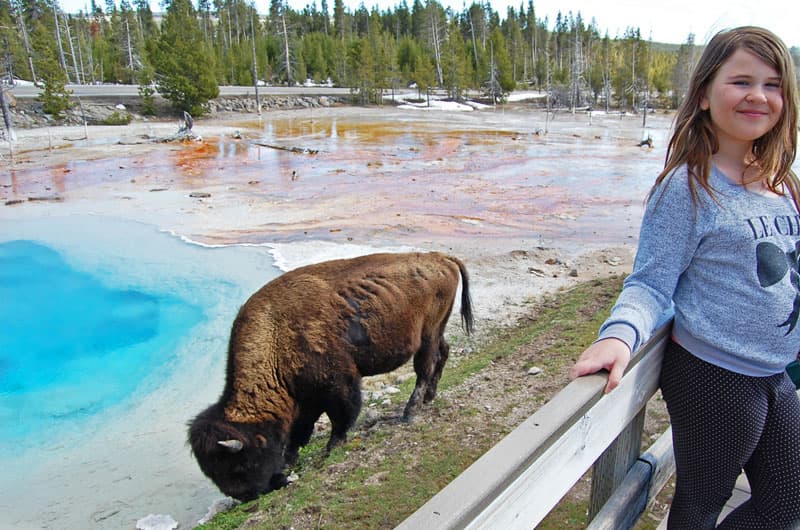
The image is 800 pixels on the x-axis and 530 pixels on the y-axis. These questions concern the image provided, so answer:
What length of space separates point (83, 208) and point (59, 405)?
11.4 metres

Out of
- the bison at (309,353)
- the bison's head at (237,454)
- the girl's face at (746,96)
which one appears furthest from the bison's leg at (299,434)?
the girl's face at (746,96)

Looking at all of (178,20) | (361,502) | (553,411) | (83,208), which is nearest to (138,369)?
(361,502)

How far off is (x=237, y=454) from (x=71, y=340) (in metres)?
5.88

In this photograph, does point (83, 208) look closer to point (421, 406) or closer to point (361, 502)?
point (421, 406)

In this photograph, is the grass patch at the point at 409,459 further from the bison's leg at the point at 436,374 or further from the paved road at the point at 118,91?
the paved road at the point at 118,91

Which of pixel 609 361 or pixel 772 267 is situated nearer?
pixel 609 361

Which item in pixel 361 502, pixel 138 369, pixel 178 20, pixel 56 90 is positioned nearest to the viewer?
pixel 361 502

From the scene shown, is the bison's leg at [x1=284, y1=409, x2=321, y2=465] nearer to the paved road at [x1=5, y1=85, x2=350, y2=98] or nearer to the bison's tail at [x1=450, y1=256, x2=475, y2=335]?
the bison's tail at [x1=450, y1=256, x2=475, y2=335]

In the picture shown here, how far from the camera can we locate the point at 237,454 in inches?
177

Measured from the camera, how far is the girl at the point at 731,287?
1995 millimetres

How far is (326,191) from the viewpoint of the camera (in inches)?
783

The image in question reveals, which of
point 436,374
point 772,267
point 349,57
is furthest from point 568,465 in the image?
point 349,57

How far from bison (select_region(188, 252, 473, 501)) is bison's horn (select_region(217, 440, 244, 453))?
0.01 meters

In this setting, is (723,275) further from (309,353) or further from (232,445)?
(309,353)
